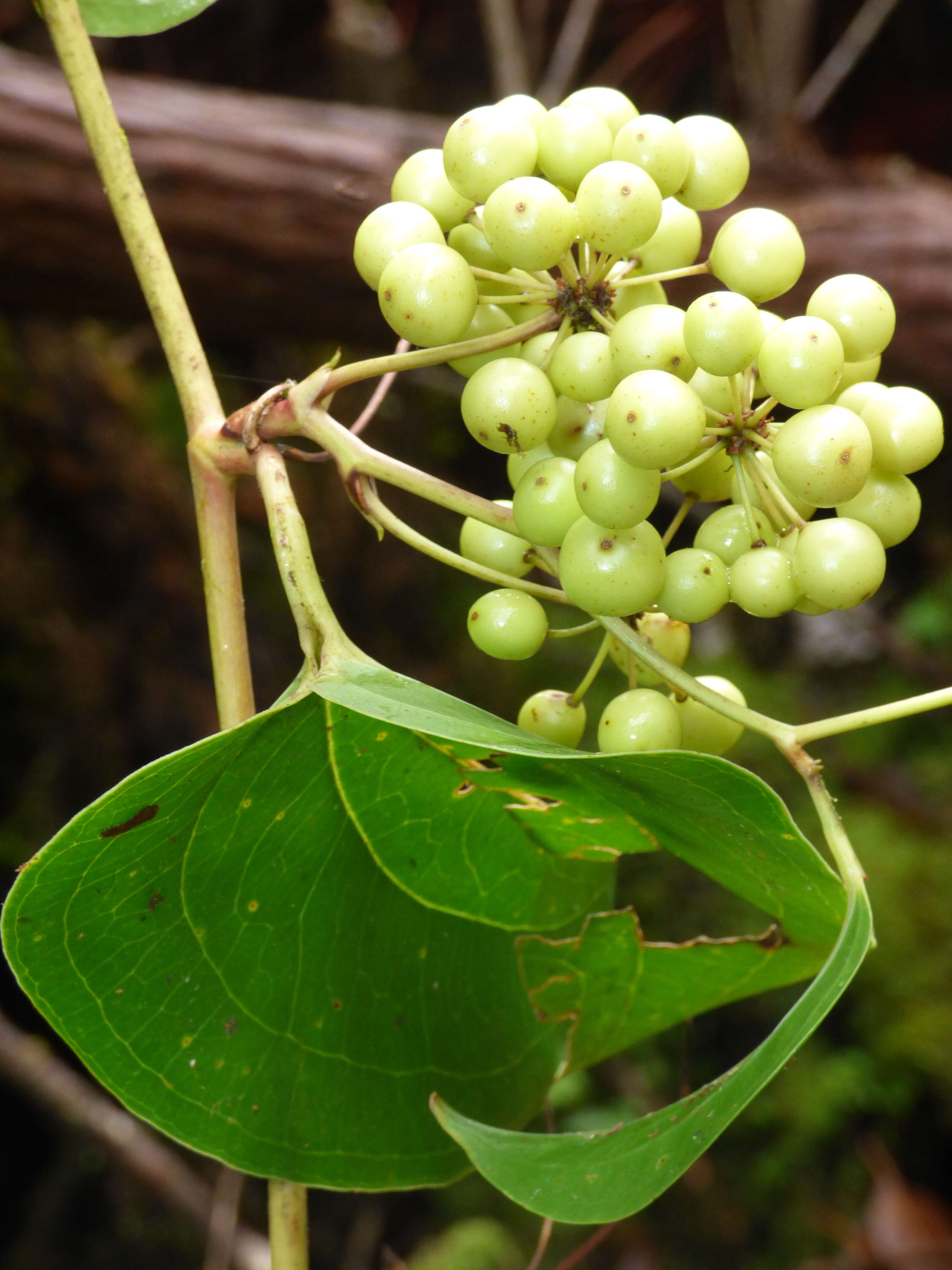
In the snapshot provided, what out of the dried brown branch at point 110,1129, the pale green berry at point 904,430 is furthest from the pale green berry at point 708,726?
the dried brown branch at point 110,1129

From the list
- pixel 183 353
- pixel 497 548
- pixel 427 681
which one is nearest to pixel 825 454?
pixel 497 548

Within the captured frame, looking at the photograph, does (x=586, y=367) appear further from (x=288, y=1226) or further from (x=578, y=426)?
(x=288, y=1226)

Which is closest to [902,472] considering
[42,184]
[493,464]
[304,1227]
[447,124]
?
[304,1227]

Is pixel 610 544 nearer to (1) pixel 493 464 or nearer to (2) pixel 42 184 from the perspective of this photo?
(2) pixel 42 184

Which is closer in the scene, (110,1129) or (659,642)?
(659,642)

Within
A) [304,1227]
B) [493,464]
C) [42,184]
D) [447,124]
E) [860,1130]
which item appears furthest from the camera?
[493,464]

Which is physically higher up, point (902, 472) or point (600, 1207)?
point (902, 472)

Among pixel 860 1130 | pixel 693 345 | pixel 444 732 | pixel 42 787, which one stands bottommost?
pixel 860 1130
